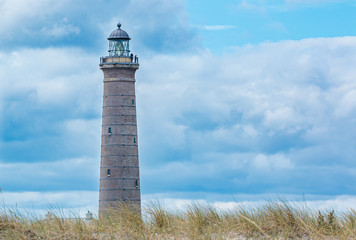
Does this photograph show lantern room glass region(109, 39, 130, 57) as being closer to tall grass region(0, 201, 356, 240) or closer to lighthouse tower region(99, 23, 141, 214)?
lighthouse tower region(99, 23, 141, 214)

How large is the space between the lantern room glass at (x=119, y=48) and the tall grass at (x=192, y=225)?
110 ft

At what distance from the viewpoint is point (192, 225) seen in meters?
15.8

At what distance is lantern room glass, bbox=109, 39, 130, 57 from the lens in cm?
4919

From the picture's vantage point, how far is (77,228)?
14.8 metres

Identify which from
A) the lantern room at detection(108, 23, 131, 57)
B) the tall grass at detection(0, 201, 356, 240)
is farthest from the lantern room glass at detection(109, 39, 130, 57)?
the tall grass at detection(0, 201, 356, 240)

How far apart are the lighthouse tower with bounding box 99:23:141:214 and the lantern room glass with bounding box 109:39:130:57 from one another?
646 millimetres

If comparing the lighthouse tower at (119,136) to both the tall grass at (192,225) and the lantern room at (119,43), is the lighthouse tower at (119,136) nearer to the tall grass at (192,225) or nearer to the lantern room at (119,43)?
the lantern room at (119,43)

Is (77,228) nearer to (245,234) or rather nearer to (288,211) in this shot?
(245,234)

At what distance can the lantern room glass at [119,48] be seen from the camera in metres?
49.2

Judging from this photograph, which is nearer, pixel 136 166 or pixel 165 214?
pixel 165 214

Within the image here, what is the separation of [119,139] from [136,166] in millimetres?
2417

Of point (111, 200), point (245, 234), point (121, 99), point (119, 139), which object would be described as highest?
point (121, 99)

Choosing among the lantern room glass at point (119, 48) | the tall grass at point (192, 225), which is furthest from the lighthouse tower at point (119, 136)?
the tall grass at point (192, 225)

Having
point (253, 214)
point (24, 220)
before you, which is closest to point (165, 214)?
point (253, 214)
